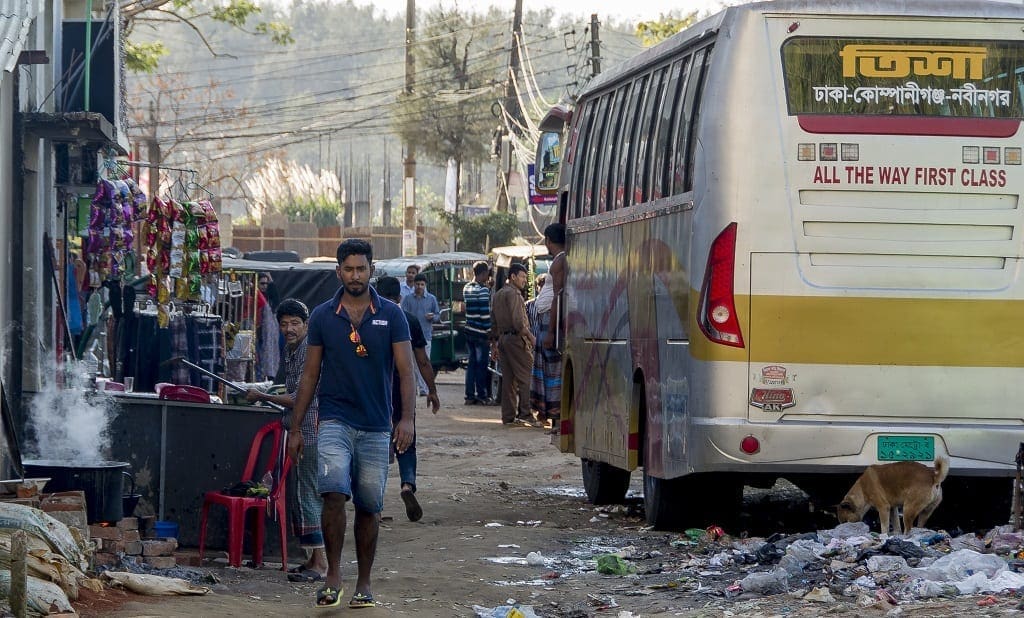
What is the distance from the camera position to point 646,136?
11664 millimetres

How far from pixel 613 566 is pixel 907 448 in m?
1.92

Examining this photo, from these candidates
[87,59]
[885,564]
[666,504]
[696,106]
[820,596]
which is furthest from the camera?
[87,59]

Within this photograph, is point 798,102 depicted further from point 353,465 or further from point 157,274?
point 157,274

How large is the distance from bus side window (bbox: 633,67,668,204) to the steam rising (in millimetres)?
3985

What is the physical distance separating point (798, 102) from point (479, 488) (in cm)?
647

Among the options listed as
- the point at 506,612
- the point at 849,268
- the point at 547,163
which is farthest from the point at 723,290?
the point at 547,163

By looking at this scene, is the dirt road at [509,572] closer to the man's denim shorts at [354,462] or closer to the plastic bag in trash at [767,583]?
the plastic bag in trash at [767,583]

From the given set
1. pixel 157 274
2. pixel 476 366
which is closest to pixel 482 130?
pixel 476 366

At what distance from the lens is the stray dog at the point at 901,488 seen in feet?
31.5

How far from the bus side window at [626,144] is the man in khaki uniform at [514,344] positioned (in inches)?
378

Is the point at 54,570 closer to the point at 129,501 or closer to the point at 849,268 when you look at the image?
the point at 129,501

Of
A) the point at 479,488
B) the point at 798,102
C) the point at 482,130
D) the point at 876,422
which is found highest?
the point at 482,130

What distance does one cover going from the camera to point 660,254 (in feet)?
35.5

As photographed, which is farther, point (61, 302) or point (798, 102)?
point (61, 302)
